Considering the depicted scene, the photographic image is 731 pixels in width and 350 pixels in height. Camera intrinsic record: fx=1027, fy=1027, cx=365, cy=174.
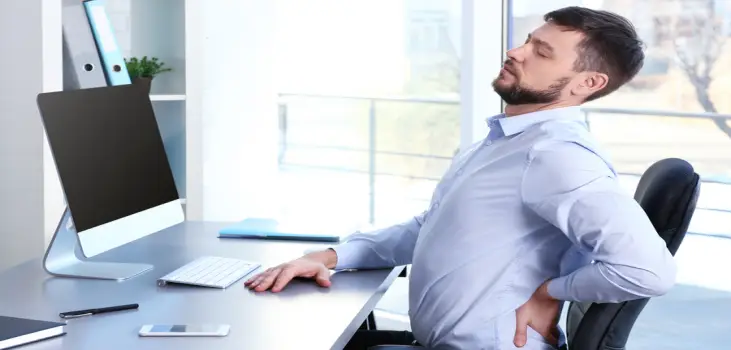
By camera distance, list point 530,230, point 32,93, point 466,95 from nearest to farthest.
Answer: point 530,230, point 32,93, point 466,95

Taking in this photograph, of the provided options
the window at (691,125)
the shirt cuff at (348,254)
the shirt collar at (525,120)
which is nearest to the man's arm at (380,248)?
the shirt cuff at (348,254)

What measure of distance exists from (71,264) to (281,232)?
59 centimetres

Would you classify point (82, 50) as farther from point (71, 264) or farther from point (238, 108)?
point (238, 108)

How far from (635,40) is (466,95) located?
1606mm

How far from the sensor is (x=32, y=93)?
2.81 meters

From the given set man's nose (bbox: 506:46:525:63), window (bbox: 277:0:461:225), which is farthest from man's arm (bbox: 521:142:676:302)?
window (bbox: 277:0:461:225)

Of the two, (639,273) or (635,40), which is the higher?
(635,40)

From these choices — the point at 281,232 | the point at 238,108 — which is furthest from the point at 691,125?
the point at 281,232

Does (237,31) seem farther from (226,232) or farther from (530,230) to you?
(530,230)

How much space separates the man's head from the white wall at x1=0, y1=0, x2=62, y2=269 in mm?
1371

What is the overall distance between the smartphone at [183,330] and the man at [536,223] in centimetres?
32

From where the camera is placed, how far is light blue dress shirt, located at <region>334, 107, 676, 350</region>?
5.74 ft

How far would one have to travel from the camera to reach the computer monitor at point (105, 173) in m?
1.94

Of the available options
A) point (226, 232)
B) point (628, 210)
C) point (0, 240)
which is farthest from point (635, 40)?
point (0, 240)
